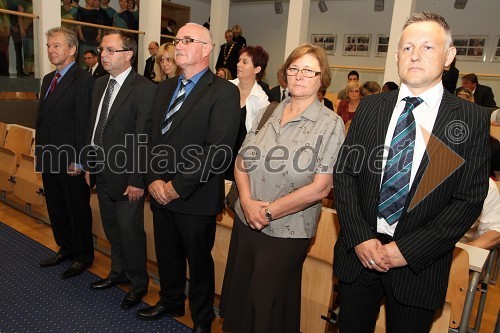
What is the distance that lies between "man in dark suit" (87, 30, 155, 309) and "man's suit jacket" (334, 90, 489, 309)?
4.36 ft

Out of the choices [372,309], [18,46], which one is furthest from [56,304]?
[18,46]

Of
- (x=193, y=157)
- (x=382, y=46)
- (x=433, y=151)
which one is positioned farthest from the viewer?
(x=382, y=46)

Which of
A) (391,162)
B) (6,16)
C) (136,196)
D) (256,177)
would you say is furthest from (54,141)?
(6,16)

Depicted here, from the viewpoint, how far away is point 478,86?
23.1 ft

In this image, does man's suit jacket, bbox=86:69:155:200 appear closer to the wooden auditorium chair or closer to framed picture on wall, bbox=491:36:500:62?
the wooden auditorium chair

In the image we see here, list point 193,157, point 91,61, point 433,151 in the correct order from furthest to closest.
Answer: point 91,61
point 193,157
point 433,151

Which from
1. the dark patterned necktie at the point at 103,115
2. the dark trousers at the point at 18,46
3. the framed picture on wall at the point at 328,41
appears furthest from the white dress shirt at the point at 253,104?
the framed picture on wall at the point at 328,41

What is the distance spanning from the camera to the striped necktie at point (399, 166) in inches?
58.5

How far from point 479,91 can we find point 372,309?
21.8ft

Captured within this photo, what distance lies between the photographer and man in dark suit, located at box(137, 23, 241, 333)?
6.80ft

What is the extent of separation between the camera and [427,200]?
1.45m

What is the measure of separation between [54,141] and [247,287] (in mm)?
1731

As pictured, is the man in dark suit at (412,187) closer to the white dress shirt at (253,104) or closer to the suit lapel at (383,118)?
the suit lapel at (383,118)

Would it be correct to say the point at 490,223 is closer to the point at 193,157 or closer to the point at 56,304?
the point at 193,157
